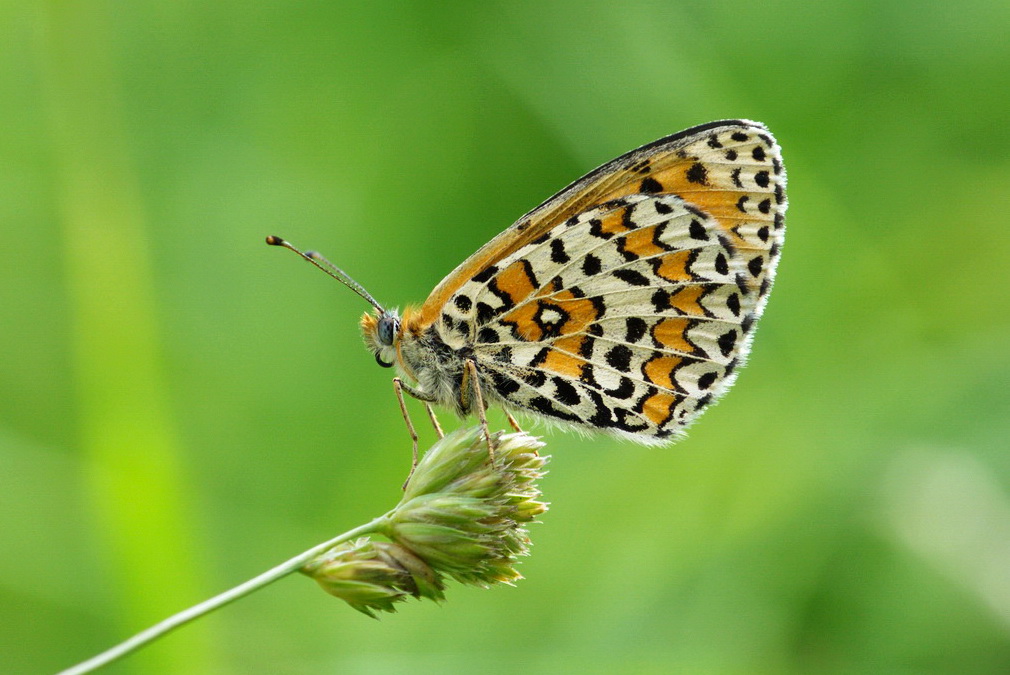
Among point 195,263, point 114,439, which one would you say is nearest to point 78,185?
point 195,263

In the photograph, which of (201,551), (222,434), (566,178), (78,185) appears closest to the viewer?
(201,551)

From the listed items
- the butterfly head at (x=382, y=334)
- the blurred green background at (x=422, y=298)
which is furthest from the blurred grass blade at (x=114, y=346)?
the butterfly head at (x=382, y=334)

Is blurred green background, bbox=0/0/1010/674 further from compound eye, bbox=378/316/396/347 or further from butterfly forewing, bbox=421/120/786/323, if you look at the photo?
butterfly forewing, bbox=421/120/786/323

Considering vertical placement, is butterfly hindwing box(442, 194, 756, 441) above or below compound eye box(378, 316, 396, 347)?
below

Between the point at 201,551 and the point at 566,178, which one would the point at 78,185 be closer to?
the point at 201,551

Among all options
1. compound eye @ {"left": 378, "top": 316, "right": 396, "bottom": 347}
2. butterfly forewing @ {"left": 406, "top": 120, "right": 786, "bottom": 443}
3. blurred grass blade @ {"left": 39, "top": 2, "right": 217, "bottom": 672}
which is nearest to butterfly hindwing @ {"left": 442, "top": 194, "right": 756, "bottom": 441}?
butterfly forewing @ {"left": 406, "top": 120, "right": 786, "bottom": 443}

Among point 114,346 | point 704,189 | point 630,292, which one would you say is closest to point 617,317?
point 630,292

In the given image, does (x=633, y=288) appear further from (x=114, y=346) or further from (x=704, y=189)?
(x=114, y=346)
